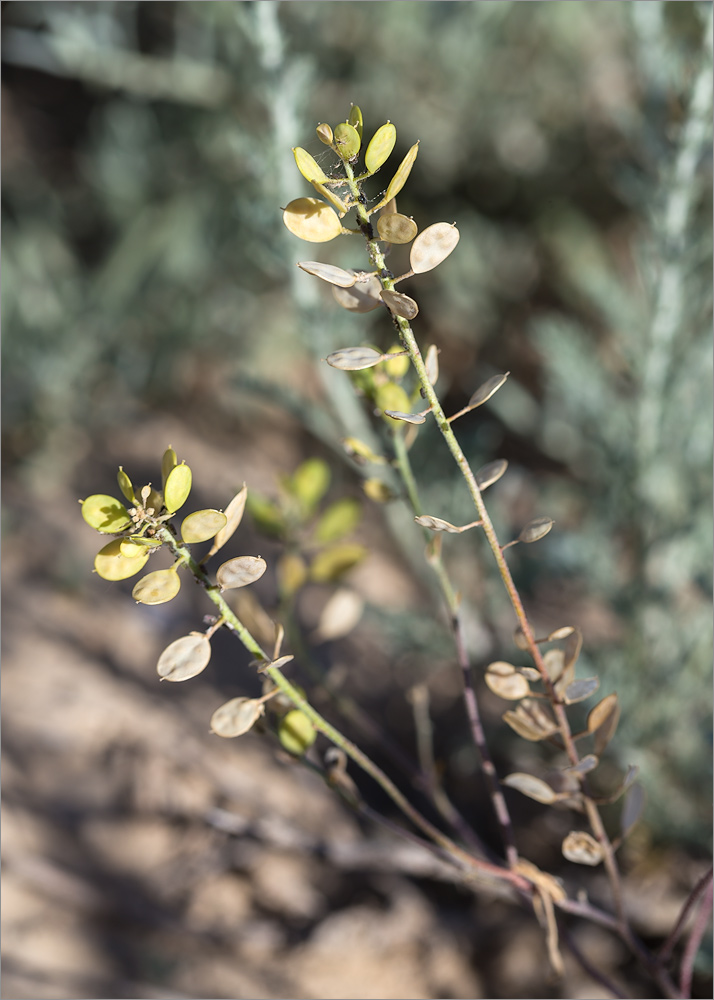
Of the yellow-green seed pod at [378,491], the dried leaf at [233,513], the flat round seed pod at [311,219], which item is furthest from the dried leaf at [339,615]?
the flat round seed pod at [311,219]

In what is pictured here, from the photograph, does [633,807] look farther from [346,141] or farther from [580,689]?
[346,141]

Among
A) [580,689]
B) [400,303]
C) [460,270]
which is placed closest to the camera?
[400,303]

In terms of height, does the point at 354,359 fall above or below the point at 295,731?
above

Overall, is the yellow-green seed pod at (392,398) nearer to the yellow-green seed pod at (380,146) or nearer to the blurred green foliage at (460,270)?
the yellow-green seed pod at (380,146)

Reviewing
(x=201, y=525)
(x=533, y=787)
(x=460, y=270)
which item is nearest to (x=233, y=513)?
(x=201, y=525)

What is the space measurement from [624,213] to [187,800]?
1.56m

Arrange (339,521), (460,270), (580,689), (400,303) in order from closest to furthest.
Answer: (400,303) → (580,689) → (339,521) → (460,270)

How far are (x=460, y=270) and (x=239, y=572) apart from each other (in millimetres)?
1345

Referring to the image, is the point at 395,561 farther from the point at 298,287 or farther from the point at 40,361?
the point at 40,361

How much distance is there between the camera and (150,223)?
5.29 feet

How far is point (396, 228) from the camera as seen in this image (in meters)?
0.33

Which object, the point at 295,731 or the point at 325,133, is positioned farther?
the point at 295,731

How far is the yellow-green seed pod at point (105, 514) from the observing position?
0.35 metres

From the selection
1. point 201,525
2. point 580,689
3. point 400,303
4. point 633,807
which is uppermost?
point 400,303
